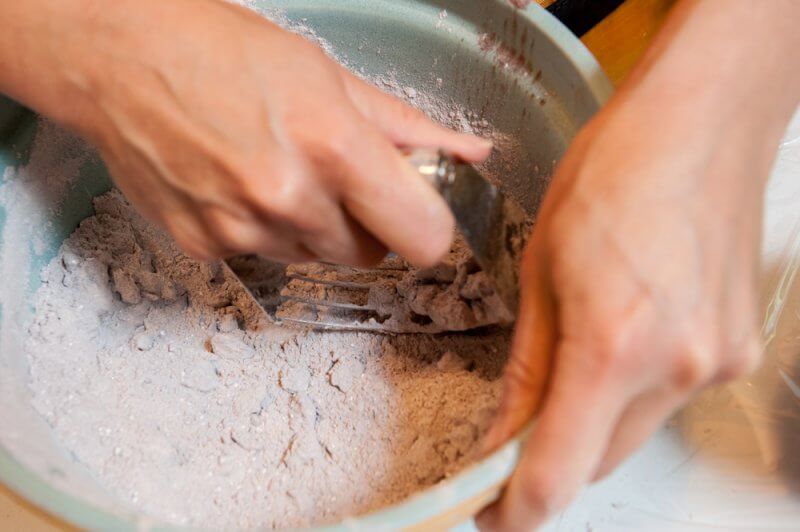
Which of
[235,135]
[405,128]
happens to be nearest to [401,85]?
[405,128]

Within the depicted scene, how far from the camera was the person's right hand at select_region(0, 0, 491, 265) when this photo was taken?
1.29 feet

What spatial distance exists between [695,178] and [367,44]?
0.36 metres

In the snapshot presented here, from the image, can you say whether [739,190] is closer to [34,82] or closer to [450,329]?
[450,329]

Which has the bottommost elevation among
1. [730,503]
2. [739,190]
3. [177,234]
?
[730,503]

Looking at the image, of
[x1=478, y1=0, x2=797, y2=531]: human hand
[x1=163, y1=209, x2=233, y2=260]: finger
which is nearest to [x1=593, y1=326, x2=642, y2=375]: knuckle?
[x1=478, y1=0, x2=797, y2=531]: human hand

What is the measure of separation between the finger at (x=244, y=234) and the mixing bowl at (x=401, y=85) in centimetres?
20

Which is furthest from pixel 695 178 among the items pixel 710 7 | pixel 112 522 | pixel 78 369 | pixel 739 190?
pixel 78 369

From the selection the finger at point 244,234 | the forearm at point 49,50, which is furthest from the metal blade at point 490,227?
the forearm at point 49,50

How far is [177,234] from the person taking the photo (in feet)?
1.44

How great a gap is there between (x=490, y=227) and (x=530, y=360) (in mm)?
104

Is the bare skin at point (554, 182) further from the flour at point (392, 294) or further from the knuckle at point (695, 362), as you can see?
the flour at point (392, 294)

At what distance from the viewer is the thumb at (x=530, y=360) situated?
0.39 m

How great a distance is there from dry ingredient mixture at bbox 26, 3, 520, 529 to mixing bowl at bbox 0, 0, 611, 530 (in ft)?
0.06

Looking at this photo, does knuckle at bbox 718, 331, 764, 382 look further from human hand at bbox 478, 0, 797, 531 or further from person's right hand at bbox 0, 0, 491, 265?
person's right hand at bbox 0, 0, 491, 265
